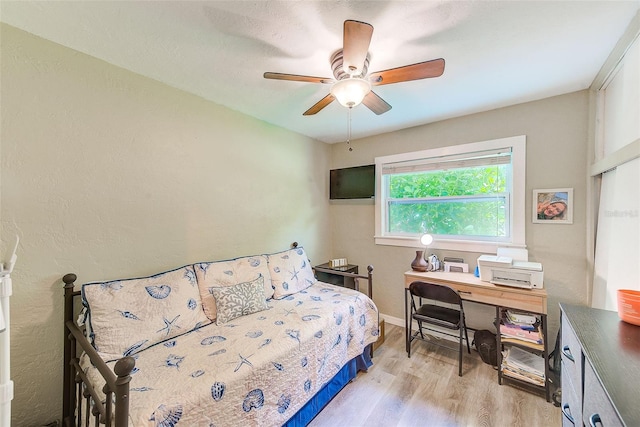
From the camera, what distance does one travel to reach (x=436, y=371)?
223 cm

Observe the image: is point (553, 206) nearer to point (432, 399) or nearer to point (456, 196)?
point (456, 196)

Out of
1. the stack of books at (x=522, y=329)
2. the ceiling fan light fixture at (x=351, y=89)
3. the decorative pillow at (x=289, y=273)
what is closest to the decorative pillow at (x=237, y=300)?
the decorative pillow at (x=289, y=273)

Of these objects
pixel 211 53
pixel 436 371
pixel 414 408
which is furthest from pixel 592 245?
pixel 211 53

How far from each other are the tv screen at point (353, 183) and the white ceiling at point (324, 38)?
1268mm

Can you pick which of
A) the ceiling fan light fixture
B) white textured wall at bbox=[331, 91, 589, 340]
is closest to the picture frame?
white textured wall at bbox=[331, 91, 589, 340]

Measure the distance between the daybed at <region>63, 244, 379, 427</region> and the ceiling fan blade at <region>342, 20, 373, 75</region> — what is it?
1.55 metres

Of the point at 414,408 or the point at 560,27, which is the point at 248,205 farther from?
the point at 560,27

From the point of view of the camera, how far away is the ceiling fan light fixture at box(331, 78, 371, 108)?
4.58 feet

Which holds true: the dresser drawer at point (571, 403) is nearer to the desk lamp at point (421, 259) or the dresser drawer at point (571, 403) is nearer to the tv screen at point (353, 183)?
the desk lamp at point (421, 259)

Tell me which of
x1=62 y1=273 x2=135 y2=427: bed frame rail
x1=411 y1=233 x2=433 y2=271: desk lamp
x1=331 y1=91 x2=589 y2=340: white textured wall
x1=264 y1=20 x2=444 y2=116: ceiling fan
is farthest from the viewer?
x1=411 y1=233 x2=433 y2=271: desk lamp

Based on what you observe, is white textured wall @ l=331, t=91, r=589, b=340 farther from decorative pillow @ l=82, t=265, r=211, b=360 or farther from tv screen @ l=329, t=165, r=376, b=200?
decorative pillow @ l=82, t=265, r=211, b=360

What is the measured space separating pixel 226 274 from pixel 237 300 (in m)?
0.27

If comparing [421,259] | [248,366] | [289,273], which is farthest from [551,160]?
[248,366]

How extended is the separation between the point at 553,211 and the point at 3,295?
3.54 metres
